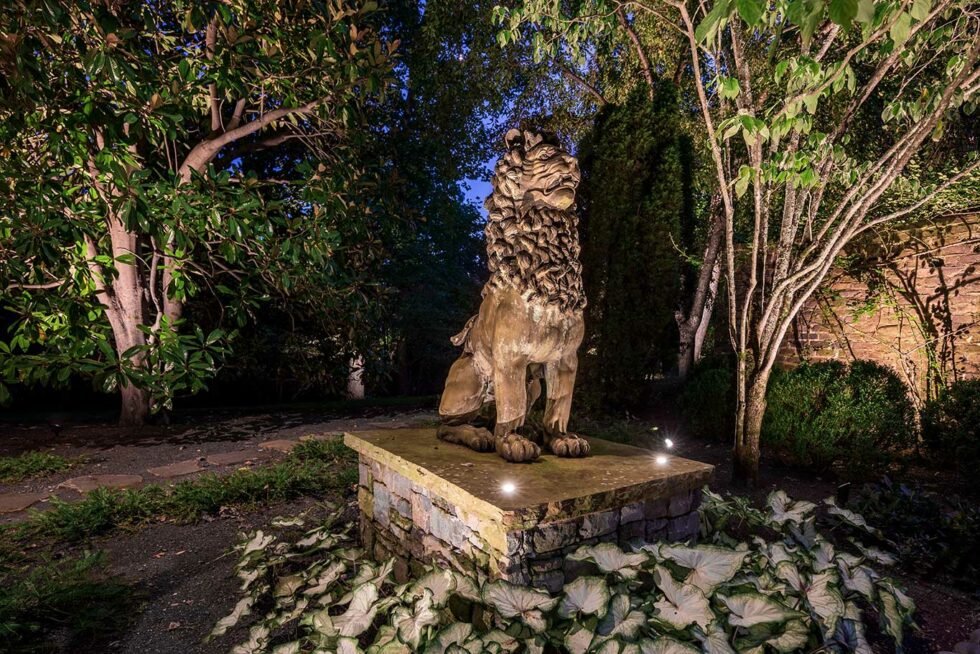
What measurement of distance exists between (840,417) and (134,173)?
5.94 metres

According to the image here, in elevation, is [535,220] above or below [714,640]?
above

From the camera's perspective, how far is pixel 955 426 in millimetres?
4453

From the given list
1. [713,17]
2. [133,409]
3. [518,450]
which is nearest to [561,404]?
[518,450]

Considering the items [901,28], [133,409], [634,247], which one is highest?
[634,247]

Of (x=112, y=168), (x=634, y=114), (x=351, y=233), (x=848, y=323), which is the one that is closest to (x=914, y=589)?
(x=848, y=323)

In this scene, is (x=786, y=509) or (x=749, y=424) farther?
(x=749, y=424)

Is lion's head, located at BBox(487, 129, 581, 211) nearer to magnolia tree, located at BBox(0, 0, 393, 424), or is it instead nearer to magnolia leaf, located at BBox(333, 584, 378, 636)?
magnolia leaf, located at BBox(333, 584, 378, 636)

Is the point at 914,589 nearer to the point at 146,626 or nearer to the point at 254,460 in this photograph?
the point at 146,626

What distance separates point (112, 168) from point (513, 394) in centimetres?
288

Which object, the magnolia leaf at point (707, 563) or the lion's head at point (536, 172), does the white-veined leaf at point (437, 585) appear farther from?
the lion's head at point (536, 172)

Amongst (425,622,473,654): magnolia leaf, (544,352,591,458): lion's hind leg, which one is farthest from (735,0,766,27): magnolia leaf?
(425,622,473,654): magnolia leaf

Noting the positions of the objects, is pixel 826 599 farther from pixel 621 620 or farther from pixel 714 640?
pixel 621 620

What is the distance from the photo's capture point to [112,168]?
303 cm

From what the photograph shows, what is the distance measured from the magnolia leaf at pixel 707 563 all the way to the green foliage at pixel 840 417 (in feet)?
11.3
